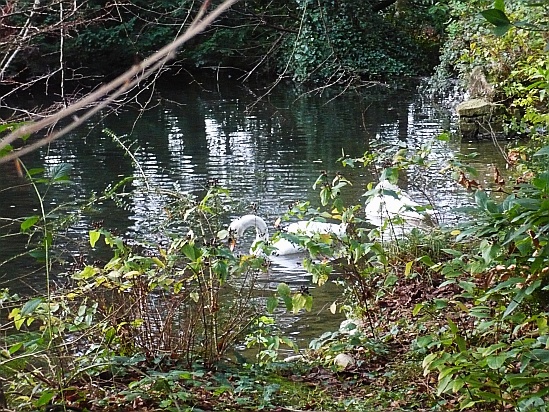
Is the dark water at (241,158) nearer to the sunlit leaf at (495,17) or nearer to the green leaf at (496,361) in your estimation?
the green leaf at (496,361)

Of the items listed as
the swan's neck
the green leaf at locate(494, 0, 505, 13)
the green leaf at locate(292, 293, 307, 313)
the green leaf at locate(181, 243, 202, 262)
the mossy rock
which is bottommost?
the swan's neck

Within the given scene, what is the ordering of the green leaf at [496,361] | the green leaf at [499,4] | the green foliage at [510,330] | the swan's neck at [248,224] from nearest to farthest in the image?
the green leaf at [499,4]
the green foliage at [510,330]
the green leaf at [496,361]
the swan's neck at [248,224]

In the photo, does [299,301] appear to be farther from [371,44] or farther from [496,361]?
[371,44]

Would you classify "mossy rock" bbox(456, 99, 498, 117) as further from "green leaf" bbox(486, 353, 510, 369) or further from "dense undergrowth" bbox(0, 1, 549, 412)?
"green leaf" bbox(486, 353, 510, 369)

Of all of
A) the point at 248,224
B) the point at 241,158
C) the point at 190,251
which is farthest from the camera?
the point at 241,158

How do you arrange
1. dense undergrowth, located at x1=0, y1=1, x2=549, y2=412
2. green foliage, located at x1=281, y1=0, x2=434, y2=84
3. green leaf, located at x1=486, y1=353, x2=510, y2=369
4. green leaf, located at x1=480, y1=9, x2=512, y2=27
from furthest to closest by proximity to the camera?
green foliage, located at x1=281, y1=0, x2=434, y2=84 < dense undergrowth, located at x1=0, y1=1, x2=549, y2=412 < green leaf, located at x1=486, y1=353, x2=510, y2=369 < green leaf, located at x1=480, y1=9, x2=512, y2=27

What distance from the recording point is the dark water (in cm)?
753

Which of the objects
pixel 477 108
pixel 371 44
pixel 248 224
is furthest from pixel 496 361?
pixel 371 44

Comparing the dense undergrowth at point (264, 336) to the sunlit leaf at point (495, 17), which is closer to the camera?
the sunlit leaf at point (495, 17)

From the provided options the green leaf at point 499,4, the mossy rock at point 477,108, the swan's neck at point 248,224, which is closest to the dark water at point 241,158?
the swan's neck at point 248,224

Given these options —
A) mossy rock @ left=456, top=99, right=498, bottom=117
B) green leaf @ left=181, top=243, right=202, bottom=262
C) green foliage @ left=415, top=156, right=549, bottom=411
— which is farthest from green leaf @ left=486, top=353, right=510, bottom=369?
mossy rock @ left=456, top=99, right=498, bottom=117

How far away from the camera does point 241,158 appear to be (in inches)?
496

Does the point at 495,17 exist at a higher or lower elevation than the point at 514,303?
higher

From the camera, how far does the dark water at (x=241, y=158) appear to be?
7.53m
